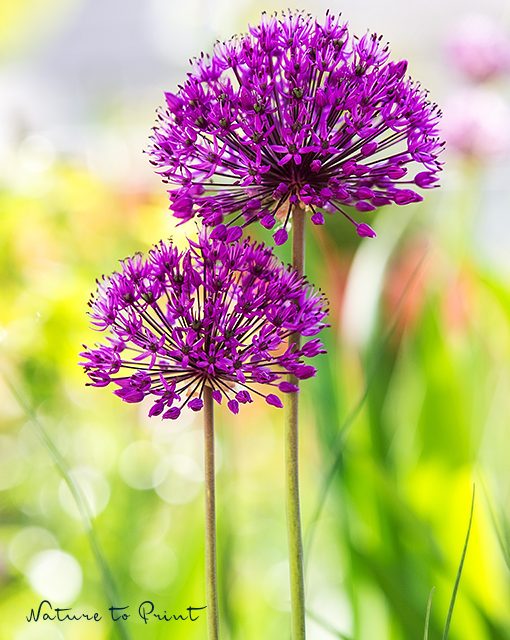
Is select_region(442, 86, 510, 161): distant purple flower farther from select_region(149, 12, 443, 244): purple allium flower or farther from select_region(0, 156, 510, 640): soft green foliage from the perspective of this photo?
select_region(149, 12, 443, 244): purple allium flower

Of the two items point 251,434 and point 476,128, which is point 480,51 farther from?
point 251,434

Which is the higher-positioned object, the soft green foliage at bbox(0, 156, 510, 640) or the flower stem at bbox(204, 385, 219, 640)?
the soft green foliage at bbox(0, 156, 510, 640)

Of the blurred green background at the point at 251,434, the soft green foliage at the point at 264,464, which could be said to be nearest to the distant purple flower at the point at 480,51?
the blurred green background at the point at 251,434

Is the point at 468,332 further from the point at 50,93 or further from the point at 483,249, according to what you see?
the point at 50,93

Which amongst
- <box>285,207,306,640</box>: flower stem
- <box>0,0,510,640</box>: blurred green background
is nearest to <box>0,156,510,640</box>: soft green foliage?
<box>0,0,510,640</box>: blurred green background

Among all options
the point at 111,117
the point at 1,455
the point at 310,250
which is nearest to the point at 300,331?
the point at 310,250

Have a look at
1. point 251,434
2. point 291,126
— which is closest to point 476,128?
point 251,434

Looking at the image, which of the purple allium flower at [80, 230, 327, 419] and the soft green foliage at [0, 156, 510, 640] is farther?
the soft green foliage at [0, 156, 510, 640]
